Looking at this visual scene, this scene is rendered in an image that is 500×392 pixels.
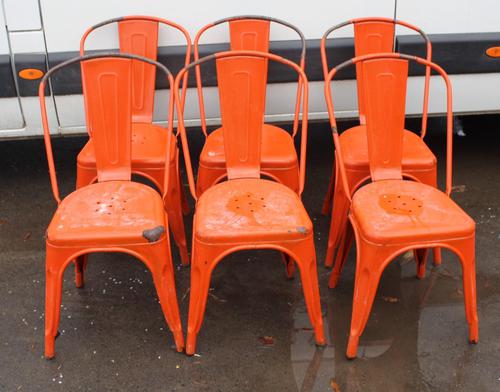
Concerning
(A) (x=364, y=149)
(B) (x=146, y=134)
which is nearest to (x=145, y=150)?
(B) (x=146, y=134)

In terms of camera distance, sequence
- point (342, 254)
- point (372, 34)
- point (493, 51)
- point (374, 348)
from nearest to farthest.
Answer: point (374, 348) → point (342, 254) → point (372, 34) → point (493, 51)

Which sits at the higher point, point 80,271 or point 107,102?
point 107,102

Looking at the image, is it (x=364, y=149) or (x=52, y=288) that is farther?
(x=364, y=149)

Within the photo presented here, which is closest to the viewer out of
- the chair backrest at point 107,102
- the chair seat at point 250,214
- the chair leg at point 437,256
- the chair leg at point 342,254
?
the chair seat at point 250,214

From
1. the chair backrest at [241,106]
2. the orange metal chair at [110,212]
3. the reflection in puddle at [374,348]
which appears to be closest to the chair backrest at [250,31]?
the chair backrest at [241,106]

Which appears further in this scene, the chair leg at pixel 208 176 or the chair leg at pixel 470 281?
the chair leg at pixel 208 176

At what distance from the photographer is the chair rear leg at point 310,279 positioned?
2252mm

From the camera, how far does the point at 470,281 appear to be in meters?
2.34

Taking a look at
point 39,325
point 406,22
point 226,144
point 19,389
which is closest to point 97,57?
point 226,144

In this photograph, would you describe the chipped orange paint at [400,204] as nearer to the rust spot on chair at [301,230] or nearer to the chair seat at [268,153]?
the rust spot on chair at [301,230]

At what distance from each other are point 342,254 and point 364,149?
0.50 metres

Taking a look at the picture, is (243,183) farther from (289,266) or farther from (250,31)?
(250,31)

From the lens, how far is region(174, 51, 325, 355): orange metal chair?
2.22 meters

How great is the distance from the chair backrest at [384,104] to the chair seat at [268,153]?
11.3 inches
